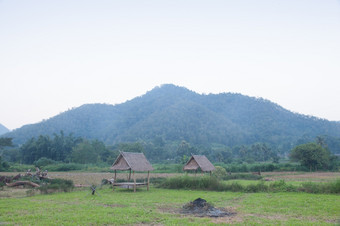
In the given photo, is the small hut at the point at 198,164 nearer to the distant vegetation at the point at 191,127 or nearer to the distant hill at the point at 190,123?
the distant vegetation at the point at 191,127

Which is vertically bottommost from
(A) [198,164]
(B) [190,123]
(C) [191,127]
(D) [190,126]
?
(A) [198,164]

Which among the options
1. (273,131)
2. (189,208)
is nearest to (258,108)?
(273,131)

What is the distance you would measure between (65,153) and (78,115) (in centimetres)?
7939

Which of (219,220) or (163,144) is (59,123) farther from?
(219,220)

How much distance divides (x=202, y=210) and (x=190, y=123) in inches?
4550

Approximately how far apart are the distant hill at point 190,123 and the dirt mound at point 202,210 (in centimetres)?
10025

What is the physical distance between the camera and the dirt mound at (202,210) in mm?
11515

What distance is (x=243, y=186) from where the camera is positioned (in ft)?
68.5

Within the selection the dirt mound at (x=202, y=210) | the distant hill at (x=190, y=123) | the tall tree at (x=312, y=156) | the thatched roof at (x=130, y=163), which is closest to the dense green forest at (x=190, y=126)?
the distant hill at (x=190, y=123)

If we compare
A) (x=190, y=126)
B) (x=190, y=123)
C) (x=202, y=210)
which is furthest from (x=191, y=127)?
(x=202, y=210)

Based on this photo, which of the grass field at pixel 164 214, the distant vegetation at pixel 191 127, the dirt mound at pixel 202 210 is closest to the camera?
the grass field at pixel 164 214

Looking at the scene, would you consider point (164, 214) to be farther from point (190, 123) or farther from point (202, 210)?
point (190, 123)

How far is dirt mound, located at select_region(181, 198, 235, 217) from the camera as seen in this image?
11.5m

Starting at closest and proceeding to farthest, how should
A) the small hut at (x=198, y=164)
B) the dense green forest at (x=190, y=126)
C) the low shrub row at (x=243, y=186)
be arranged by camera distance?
1. the low shrub row at (x=243, y=186)
2. the small hut at (x=198, y=164)
3. the dense green forest at (x=190, y=126)
